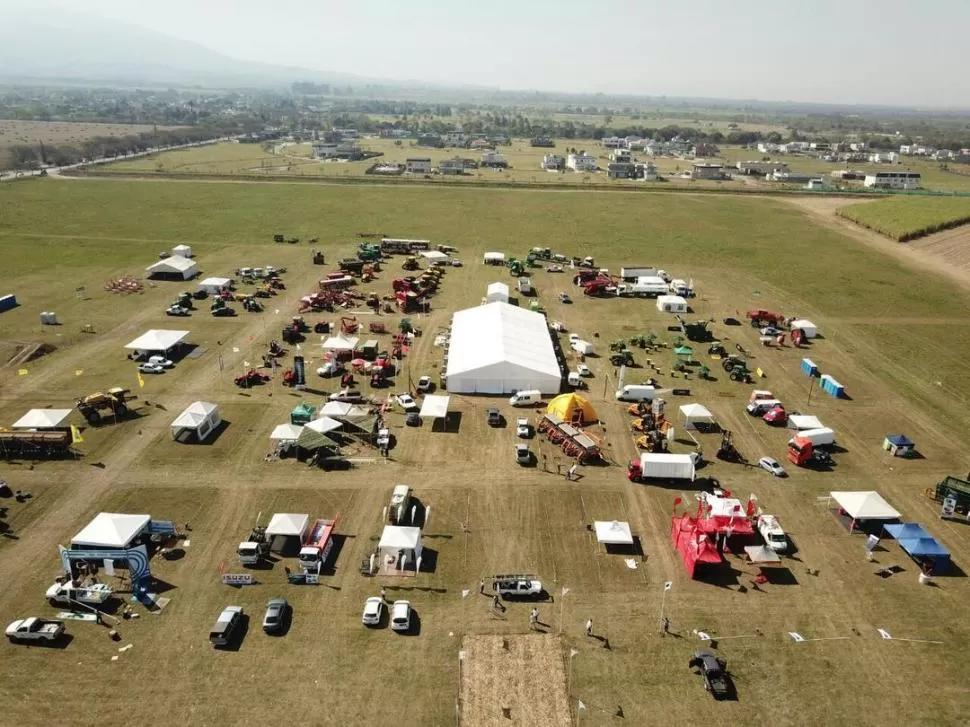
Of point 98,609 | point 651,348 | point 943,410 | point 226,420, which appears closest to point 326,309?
point 226,420

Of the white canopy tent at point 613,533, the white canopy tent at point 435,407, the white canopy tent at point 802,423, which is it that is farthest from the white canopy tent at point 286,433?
the white canopy tent at point 802,423

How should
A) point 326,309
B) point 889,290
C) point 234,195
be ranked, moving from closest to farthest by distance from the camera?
point 326,309 → point 889,290 → point 234,195

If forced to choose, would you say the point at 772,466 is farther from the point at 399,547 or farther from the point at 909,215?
the point at 909,215

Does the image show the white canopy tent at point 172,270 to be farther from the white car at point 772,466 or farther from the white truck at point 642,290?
the white car at point 772,466

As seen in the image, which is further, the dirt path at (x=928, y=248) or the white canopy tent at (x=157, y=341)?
the dirt path at (x=928, y=248)

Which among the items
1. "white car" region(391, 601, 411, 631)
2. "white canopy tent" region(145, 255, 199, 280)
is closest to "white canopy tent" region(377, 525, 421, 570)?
"white car" region(391, 601, 411, 631)

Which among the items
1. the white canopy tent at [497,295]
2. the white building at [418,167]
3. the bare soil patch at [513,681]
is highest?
the white building at [418,167]

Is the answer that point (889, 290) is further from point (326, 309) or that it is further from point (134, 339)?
point (134, 339)

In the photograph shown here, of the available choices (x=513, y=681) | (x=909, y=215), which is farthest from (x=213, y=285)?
(x=909, y=215)
